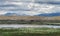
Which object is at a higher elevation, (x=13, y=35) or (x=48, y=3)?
(x=48, y=3)

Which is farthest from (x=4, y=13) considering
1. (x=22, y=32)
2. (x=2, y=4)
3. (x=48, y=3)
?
(x=48, y=3)

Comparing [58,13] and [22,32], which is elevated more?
[58,13]

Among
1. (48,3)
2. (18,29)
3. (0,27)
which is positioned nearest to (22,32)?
(18,29)

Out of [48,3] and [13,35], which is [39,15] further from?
[13,35]

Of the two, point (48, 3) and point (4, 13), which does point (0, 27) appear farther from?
point (48, 3)

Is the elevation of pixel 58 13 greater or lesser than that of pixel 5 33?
greater

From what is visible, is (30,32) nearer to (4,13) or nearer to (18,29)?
(18,29)

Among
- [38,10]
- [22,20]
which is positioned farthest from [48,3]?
[22,20]
